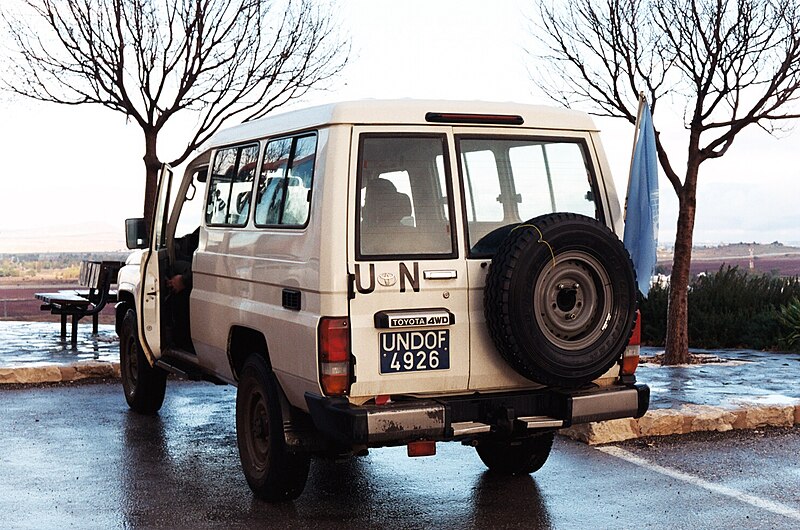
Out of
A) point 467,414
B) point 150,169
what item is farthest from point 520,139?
point 150,169

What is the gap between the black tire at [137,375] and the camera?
920 cm

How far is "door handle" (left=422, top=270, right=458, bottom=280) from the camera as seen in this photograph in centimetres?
569

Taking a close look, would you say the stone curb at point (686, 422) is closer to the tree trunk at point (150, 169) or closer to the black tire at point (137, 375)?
the black tire at point (137, 375)

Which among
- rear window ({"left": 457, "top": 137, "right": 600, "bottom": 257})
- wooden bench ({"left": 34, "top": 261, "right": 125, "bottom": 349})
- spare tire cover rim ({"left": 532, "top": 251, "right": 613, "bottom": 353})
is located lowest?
wooden bench ({"left": 34, "top": 261, "right": 125, "bottom": 349})

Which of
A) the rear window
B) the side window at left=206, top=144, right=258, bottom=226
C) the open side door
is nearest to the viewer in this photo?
the rear window

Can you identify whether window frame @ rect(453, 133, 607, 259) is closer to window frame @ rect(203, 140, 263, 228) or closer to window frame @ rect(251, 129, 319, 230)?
window frame @ rect(251, 129, 319, 230)

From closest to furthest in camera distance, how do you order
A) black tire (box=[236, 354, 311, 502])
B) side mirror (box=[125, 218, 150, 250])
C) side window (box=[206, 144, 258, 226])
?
black tire (box=[236, 354, 311, 502]) → side window (box=[206, 144, 258, 226]) → side mirror (box=[125, 218, 150, 250])

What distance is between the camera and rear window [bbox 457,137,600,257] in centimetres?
594

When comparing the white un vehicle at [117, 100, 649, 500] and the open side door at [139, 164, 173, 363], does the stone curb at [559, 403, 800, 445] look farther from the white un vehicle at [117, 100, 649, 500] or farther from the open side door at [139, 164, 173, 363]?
the open side door at [139, 164, 173, 363]

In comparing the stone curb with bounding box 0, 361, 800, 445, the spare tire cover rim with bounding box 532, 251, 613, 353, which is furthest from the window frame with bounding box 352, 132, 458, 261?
the stone curb with bounding box 0, 361, 800, 445

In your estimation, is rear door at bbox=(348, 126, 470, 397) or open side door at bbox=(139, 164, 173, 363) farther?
open side door at bbox=(139, 164, 173, 363)

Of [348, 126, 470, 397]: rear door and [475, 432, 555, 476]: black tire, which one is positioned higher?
[348, 126, 470, 397]: rear door

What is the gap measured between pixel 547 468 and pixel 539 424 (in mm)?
1582

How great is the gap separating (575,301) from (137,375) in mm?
4933
